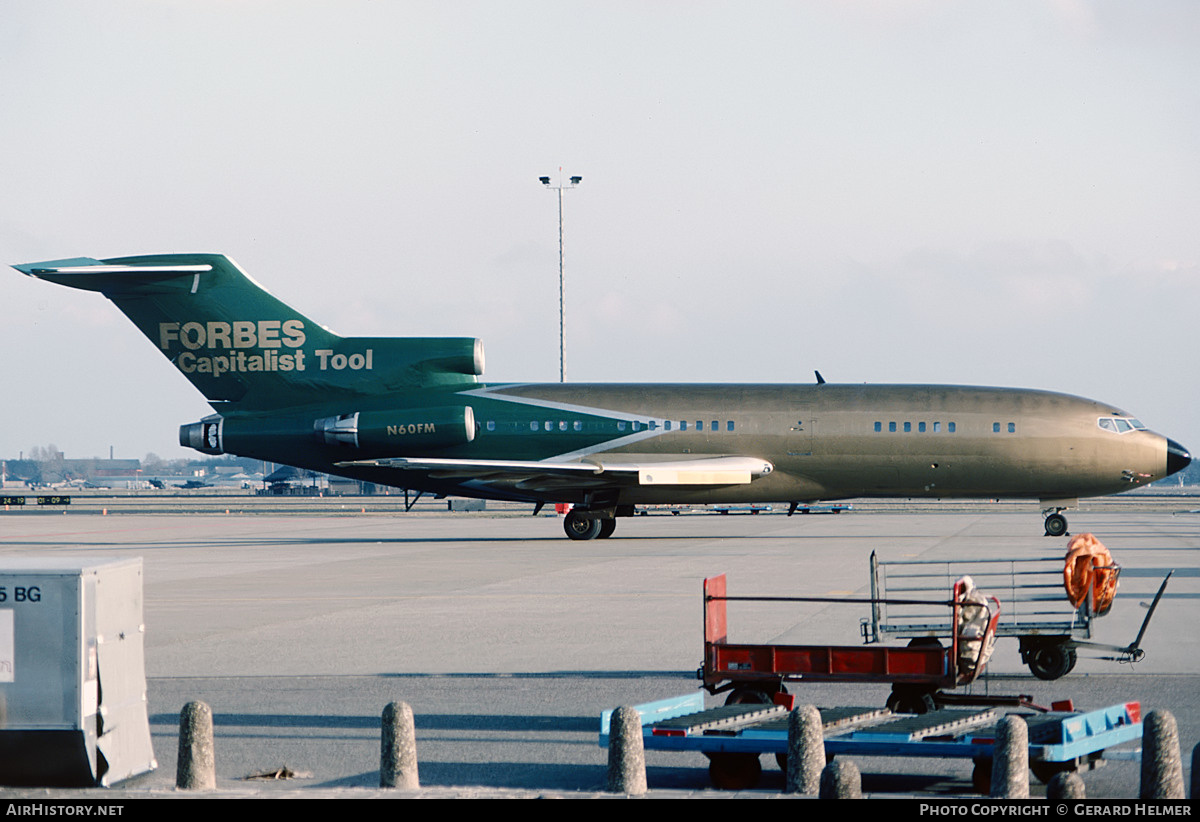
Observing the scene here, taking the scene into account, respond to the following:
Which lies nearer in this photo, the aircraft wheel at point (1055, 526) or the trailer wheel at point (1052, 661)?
the trailer wheel at point (1052, 661)

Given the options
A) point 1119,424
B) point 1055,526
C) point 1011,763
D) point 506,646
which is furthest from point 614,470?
point 1011,763

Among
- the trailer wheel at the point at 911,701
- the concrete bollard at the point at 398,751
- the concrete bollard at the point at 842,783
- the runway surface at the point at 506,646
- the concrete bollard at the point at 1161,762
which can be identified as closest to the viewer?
the concrete bollard at the point at 842,783

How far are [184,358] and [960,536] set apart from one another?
23.4 m

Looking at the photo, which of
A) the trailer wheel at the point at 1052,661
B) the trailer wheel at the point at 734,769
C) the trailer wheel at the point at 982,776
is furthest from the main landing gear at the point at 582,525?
the trailer wheel at the point at 982,776

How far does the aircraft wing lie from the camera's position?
38000 mm

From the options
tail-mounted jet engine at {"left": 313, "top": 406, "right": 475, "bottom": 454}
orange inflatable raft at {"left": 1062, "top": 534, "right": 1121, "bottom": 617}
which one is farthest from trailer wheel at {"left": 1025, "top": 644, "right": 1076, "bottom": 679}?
tail-mounted jet engine at {"left": 313, "top": 406, "right": 475, "bottom": 454}

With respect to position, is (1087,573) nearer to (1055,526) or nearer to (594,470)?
(594,470)

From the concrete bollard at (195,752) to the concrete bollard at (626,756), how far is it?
2.57 meters

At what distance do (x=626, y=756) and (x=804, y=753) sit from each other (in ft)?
3.57

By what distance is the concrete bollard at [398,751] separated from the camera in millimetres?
8453

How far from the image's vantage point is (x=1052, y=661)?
1357cm

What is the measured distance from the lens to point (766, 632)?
1691 centimetres

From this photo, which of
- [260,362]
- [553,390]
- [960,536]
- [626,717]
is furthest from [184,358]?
[626,717]

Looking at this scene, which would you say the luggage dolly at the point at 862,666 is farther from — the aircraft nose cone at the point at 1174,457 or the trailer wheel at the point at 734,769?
the aircraft nose cone at the point at 1174,457
